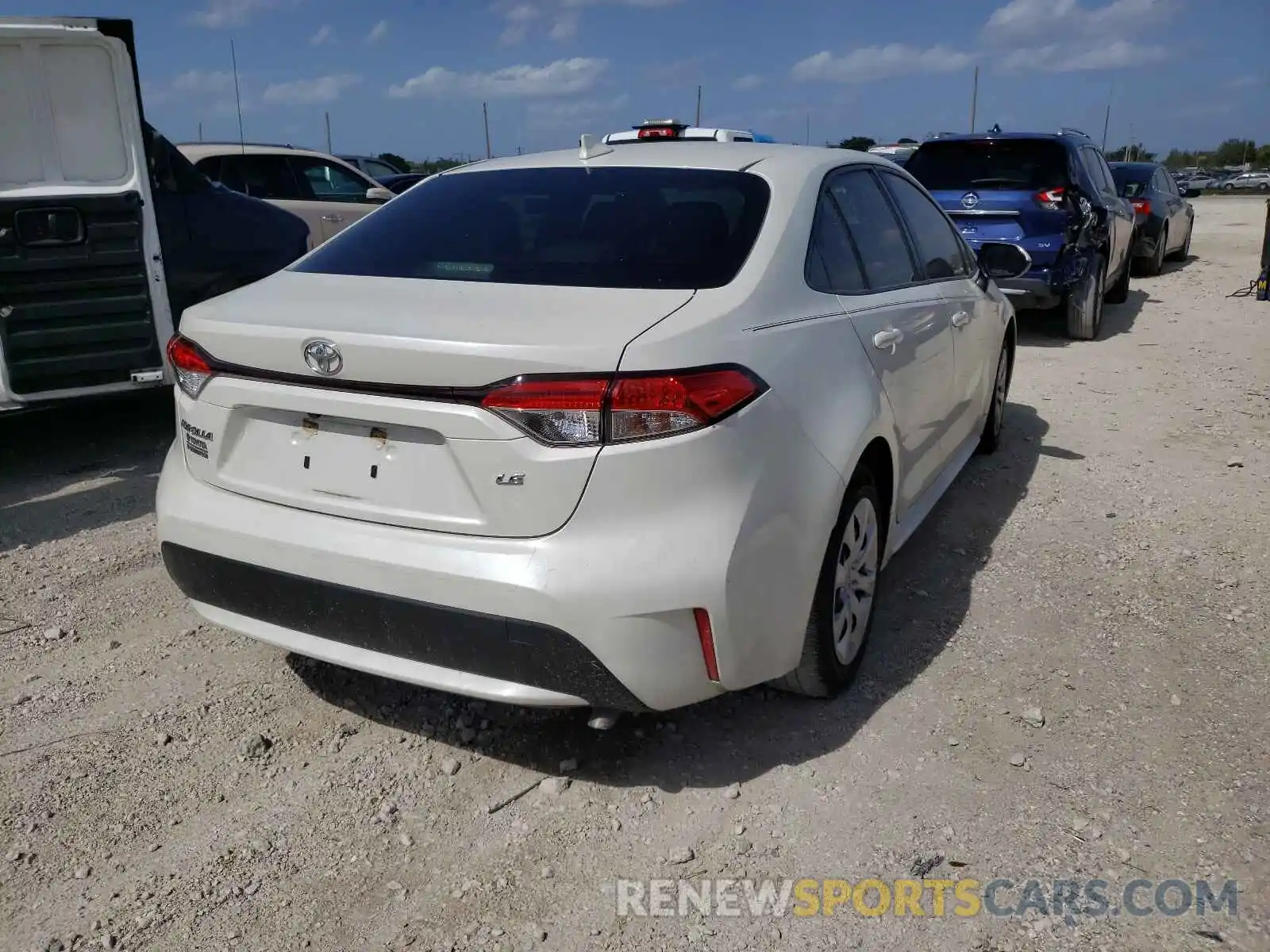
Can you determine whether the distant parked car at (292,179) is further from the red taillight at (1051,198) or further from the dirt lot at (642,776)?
the red taillight at (1051,198)

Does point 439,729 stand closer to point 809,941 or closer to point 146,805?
point 146,805

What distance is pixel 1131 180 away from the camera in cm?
1367

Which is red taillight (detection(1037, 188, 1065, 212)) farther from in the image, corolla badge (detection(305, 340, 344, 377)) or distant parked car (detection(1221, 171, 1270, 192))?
distant parked car (detection(1221, 171, 1270, 192))

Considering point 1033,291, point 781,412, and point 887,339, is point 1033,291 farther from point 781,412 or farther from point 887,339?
point 781,412

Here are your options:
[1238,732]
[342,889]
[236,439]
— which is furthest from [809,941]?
[236,439]

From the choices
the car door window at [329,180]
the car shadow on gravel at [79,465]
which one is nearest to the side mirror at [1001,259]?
the car shadow on gravel at [79,465]

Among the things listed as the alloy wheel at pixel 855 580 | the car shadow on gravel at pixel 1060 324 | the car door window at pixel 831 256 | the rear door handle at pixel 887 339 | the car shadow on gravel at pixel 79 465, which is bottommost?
the car shadow on gravel at pixel 79 465

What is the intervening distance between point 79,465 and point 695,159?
3909 millimetres

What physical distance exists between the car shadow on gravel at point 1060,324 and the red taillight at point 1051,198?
1.19 m

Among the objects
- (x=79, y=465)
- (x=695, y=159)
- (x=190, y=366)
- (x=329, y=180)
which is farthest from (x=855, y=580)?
(x=329, y=180)

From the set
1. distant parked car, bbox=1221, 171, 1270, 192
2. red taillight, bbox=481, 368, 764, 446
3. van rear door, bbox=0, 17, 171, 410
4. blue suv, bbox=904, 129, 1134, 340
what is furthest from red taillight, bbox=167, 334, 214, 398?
distant parked car, bbox=1221, 171, 1270, 192

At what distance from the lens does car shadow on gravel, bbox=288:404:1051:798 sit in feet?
9.25

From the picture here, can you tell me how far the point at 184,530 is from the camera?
271 centimetres

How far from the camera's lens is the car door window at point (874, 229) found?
3338 millimetres
